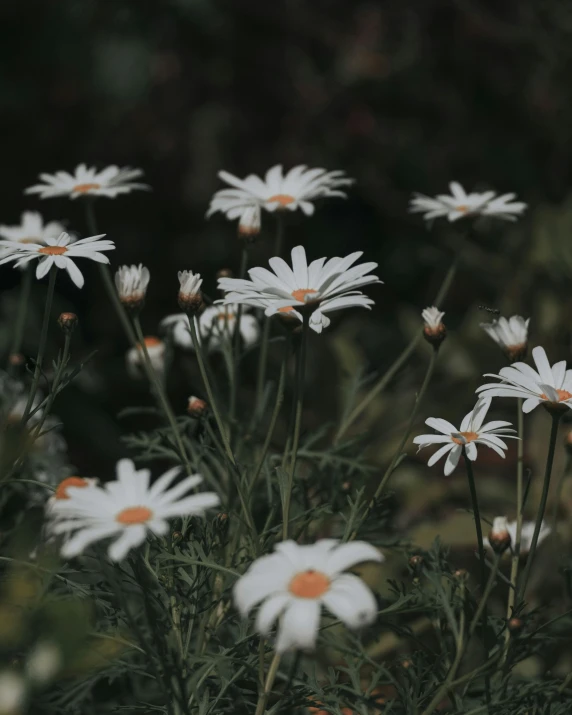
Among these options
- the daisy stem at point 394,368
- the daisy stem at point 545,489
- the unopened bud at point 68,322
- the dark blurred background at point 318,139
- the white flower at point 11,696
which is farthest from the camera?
the dark blurred background at point 318,139

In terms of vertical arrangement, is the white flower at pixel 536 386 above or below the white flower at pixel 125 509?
above

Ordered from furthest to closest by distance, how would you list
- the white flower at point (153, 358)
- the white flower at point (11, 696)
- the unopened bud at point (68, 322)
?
the white flower at point (153, 358) < the unopened bud at point (68, 322) < the white flower at point (11, 696)

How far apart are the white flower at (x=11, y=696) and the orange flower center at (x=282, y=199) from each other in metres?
0.58

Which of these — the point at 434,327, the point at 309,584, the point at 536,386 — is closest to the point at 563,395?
the point at 536,386

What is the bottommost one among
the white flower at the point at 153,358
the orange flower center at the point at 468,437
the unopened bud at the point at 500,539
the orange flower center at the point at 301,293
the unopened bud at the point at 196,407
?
the white flower at the point at 153,358

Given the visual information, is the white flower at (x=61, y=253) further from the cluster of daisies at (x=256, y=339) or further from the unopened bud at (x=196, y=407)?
the unopened bud at (x=196, y=407)

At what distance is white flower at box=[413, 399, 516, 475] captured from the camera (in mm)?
609

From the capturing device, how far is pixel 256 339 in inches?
36.5

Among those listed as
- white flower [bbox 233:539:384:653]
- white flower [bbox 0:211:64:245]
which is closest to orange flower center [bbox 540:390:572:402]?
white flower [bbox 233:539:384:653]

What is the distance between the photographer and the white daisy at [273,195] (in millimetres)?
851

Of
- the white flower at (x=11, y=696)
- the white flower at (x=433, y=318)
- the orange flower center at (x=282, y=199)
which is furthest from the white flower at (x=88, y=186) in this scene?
the white flower at (x=11, y=696)

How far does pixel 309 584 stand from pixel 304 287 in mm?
282

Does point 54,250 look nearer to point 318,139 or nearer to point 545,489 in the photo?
point 545,489

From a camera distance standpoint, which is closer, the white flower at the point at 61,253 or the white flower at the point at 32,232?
the white flower at the point at 61,253
